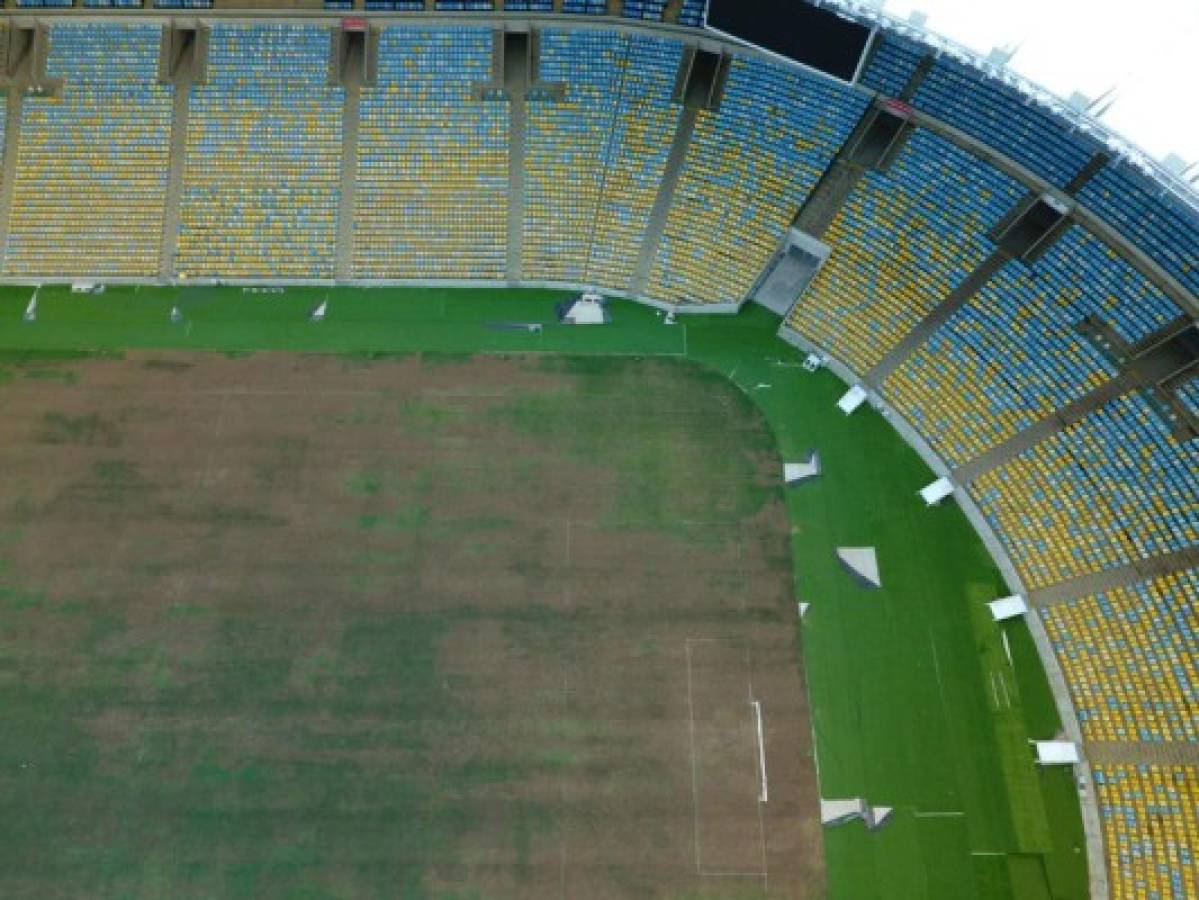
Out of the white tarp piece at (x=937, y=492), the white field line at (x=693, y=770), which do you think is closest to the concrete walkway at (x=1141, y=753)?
the white tarp piece at (x=937, y=492)

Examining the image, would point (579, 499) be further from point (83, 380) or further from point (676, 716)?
point (83, 380)

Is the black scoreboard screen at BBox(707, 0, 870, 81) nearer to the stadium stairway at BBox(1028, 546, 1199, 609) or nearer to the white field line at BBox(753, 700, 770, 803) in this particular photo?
the stadium stairway at BBox(1028, 546, 1199, 609)

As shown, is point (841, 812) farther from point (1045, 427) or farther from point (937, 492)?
point (1045, 427)

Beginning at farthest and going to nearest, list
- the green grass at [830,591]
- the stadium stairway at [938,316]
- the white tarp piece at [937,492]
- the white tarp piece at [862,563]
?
the stadium stairway at [938,316] → the white tarp piece at [937,492] → the white tarp piece at [862,563] → the green grass at [830,591]

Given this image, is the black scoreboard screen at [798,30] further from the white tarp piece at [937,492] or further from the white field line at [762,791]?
the white field line at [762,791]

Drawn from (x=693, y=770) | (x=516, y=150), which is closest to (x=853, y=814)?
(x=693, y=770)

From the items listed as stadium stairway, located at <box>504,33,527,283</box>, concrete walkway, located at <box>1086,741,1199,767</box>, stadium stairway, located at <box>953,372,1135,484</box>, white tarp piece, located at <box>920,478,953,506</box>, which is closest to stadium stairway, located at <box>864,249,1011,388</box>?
white tarp piece, located at <box>920,478,953,506</box>

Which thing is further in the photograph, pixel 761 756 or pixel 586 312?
pixel 586 312
